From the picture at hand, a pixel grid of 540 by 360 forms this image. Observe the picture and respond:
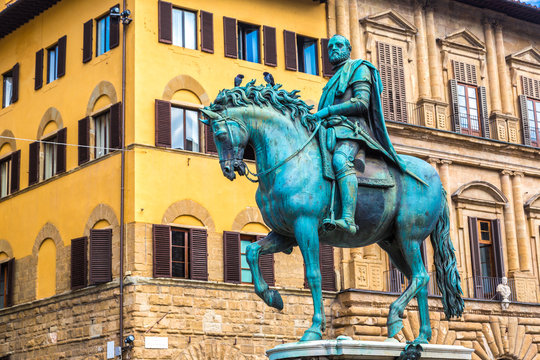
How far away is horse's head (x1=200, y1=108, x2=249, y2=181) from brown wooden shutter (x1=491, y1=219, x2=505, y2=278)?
20.6 m

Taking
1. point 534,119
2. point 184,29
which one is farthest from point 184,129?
point 534,119

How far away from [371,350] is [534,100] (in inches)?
951

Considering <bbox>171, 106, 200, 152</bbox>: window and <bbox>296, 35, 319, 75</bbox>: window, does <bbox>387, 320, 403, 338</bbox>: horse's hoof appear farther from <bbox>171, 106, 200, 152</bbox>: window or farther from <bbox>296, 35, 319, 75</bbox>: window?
<bbox>296, 35, 319, 75</bbox>: window

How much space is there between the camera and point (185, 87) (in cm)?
2412

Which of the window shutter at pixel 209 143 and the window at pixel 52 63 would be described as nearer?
the window shutter at pixel 209 143

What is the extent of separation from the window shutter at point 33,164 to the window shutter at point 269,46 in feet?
21.5

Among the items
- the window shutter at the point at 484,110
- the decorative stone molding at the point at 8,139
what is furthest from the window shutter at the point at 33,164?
the window shutter at the point at 484,110

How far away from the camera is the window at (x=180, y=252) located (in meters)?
22.6

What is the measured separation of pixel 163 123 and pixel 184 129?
70cm

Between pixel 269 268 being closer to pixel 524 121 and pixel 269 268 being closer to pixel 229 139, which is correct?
pixel 524 121

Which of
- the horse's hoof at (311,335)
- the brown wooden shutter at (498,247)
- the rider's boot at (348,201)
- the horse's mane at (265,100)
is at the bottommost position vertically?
the horse's hoof at (311,335)

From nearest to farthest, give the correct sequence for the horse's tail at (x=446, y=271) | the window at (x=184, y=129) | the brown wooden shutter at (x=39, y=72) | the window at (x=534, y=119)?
the horse's tail at (x=446, y=271)
the window at (x=184, y=129)
the brown wooden shutter at (x=39, y=72)
the window at (x=534, y=119)

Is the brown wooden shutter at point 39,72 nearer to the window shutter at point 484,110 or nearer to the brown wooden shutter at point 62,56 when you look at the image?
the brown wooden shutter at point 62,56

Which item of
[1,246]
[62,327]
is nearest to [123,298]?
[62,327]
